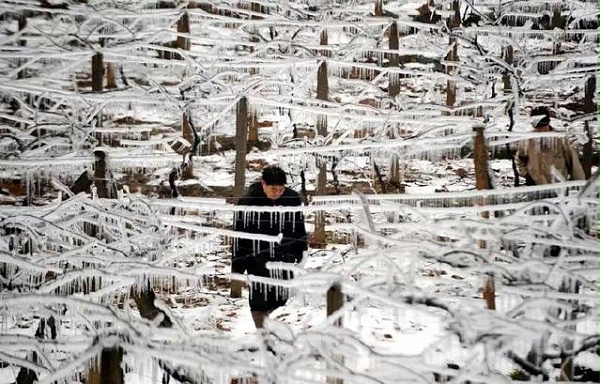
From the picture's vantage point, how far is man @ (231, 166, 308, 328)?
14.5 feet

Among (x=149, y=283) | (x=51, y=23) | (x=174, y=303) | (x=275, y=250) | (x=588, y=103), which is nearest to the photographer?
(x=149, y=283)

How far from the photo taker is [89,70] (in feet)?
44.3

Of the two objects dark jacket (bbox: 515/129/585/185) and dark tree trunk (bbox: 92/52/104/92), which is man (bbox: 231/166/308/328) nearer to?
dark jacket (bbox: 515/129/585/185)

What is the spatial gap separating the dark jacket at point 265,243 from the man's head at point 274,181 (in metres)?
0.10

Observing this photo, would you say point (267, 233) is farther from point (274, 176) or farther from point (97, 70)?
point (97, 70)

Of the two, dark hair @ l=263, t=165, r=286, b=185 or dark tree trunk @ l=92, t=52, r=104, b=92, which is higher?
dark tree trunk @ l=92, t=52, r=104, b=92

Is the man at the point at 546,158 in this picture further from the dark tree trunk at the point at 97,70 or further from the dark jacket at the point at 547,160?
the dark tree trunk at the point at 97,70

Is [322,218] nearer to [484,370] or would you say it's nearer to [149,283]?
Answer: [149,283]

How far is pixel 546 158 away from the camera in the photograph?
5.41 meters

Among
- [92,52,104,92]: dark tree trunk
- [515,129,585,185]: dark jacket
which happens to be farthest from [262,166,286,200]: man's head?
[92,52,104,92]: dark tree trunk

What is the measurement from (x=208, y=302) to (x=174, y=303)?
0.37 m

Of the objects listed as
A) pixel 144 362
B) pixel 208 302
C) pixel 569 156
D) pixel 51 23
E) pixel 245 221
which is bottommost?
pixel 208 302

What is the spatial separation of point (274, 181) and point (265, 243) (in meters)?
0.53

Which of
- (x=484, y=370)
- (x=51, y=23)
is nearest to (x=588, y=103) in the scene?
(x=484, y=370)
